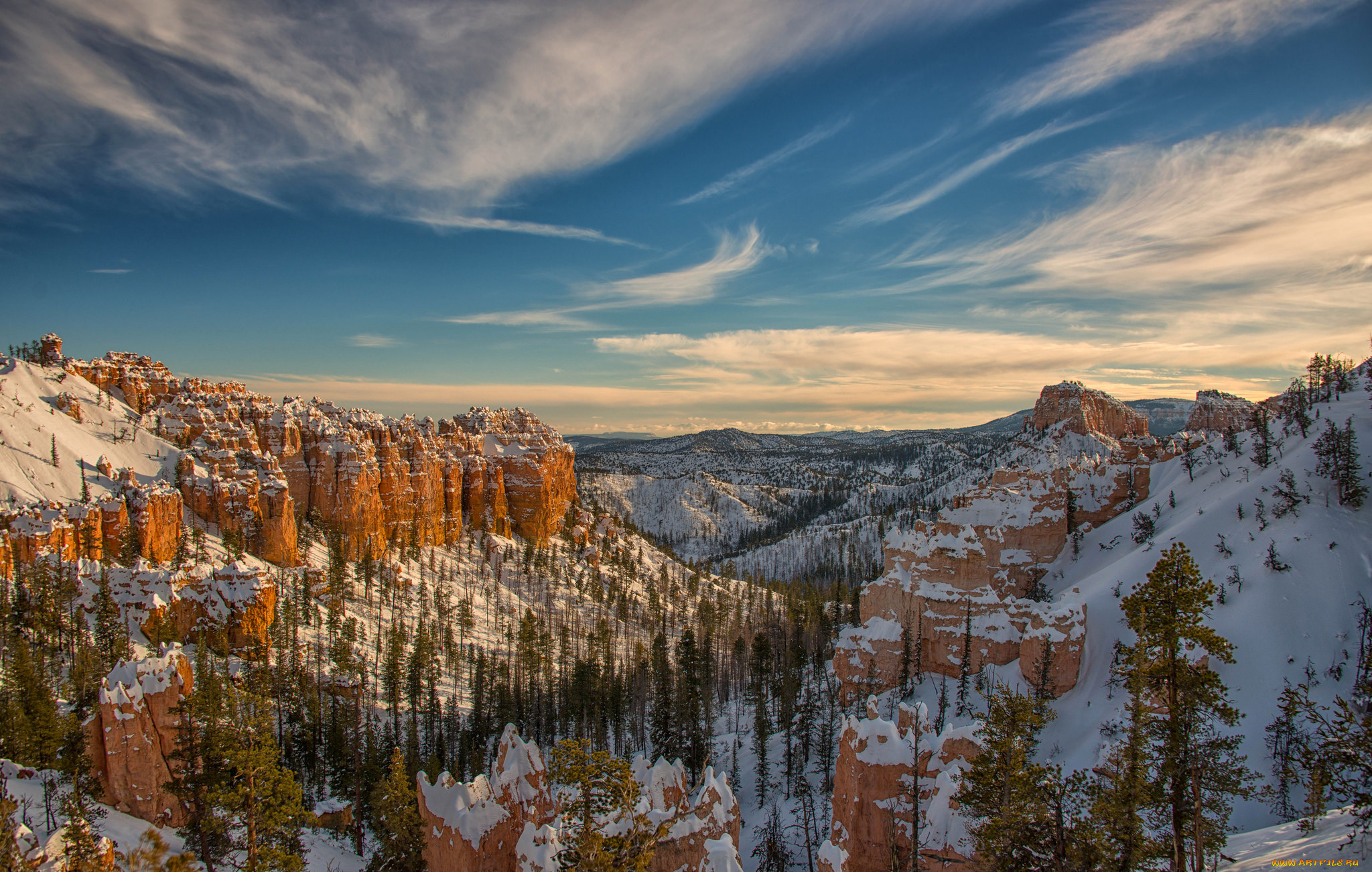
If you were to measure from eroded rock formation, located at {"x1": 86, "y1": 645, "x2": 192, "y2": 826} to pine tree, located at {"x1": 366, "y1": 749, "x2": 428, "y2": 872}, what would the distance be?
9516mm

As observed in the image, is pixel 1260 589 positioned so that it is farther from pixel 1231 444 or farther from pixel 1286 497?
pixel 1231 444

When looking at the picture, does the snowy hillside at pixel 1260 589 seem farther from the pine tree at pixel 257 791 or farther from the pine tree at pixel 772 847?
the pine tree at pixel 257 791

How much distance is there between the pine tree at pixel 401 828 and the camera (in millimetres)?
22484

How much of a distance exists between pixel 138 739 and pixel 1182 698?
39.5 metres

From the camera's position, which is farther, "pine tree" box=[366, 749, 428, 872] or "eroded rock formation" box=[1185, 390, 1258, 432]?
"eroded rock formation" box=[1185, 390, 1258, 432]

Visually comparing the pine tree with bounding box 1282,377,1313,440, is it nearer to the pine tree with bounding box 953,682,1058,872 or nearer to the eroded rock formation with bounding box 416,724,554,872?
the pine tree with bounding box 953,682,1058,872

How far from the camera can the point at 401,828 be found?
22.5 metres

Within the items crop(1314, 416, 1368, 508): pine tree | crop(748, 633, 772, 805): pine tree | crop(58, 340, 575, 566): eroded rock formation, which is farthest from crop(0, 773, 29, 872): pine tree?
crop(1314, 416, 1368, 508): pine tree

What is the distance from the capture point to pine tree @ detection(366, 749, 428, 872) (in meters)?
22.5

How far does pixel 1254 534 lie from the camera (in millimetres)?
41938

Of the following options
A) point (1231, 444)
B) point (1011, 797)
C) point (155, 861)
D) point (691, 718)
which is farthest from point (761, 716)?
point (1231, 444)

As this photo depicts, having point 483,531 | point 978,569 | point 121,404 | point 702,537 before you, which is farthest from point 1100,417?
point 121,404

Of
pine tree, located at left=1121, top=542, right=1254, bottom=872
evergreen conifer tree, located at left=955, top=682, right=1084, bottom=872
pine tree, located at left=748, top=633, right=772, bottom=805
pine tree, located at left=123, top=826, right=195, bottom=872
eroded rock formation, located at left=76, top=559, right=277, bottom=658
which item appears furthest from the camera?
eroded rock formation, located at left=76, top=559, right=277, bottom=658

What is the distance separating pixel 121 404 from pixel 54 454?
1696 cm
